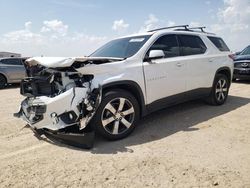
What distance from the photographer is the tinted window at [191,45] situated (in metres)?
5.85

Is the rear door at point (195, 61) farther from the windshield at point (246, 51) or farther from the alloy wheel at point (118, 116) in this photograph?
the windshield at point (246, 51)

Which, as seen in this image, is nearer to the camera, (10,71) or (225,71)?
(225,71)

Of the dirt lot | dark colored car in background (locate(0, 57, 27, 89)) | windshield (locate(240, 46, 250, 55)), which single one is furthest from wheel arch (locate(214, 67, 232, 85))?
dark colored car in background (locate(0, 57, 27, 89))

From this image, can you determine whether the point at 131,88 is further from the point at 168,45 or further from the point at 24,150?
the point at 24,150

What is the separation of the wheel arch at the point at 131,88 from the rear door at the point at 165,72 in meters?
0.18

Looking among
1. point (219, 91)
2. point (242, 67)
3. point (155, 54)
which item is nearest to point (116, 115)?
point (155, 54)

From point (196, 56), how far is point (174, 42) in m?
0.73

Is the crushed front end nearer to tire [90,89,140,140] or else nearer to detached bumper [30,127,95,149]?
detached bumper [30,127,95,149]

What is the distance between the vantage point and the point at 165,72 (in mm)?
5262

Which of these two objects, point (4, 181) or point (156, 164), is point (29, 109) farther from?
point (156, 164)

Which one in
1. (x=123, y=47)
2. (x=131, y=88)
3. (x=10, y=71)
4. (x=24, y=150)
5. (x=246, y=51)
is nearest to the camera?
(x=24, y=150)

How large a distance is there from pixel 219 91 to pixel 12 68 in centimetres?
973

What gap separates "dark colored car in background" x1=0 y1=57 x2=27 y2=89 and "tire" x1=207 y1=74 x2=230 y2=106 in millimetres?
8968

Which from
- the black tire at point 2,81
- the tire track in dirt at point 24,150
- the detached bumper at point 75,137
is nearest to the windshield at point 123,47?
the detached bumper at point 75,137
